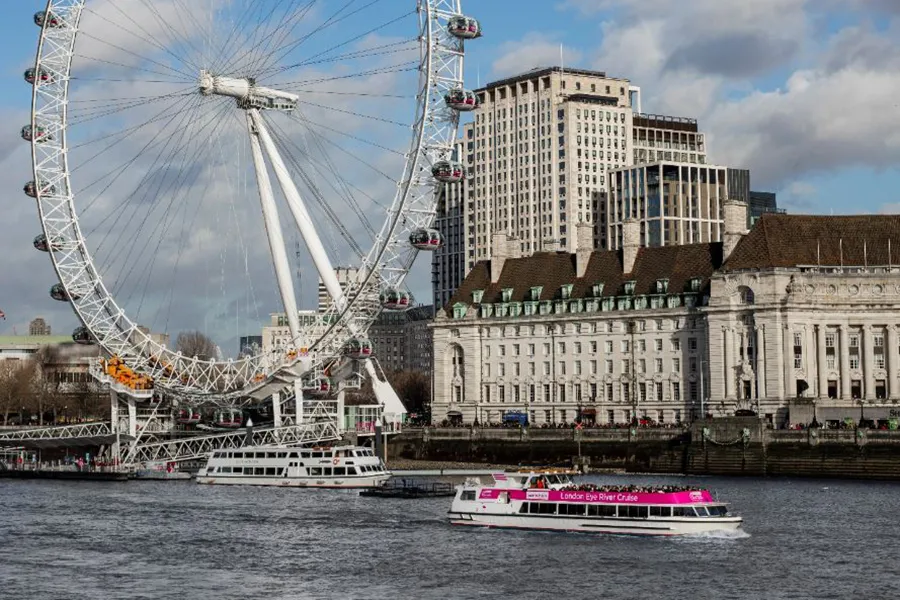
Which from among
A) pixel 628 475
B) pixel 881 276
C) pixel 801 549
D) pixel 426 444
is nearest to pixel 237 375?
pixel 426 444

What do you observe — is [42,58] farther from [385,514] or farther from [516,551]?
[516,551]

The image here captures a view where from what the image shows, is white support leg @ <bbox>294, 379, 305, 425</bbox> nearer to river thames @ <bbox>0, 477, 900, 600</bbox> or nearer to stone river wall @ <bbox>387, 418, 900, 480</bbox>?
stone river wall @ <bbox>387, 418, 900, 480</bbox>

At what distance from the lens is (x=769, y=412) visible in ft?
497

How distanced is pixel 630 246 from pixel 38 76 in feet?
211

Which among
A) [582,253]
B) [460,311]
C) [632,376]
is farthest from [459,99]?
[460,311]

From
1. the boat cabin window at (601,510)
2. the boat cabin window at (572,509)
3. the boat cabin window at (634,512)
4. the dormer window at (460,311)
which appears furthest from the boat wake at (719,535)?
the dormer window at (460,311)

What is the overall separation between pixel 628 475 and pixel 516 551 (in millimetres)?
53376

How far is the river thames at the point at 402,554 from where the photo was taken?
2906 inches

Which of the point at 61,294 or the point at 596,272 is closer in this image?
the point at 61,294

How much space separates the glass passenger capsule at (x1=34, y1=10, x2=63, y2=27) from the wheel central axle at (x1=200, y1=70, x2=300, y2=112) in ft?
48.8

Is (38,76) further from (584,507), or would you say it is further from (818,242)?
(818,242)

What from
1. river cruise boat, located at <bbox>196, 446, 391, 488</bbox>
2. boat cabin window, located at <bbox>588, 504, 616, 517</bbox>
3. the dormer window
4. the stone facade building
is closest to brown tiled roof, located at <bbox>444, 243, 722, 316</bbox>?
the stone facade building

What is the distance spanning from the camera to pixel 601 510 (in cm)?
9412

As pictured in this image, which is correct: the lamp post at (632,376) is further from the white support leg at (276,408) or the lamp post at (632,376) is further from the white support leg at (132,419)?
the white support leg at (132,419)
